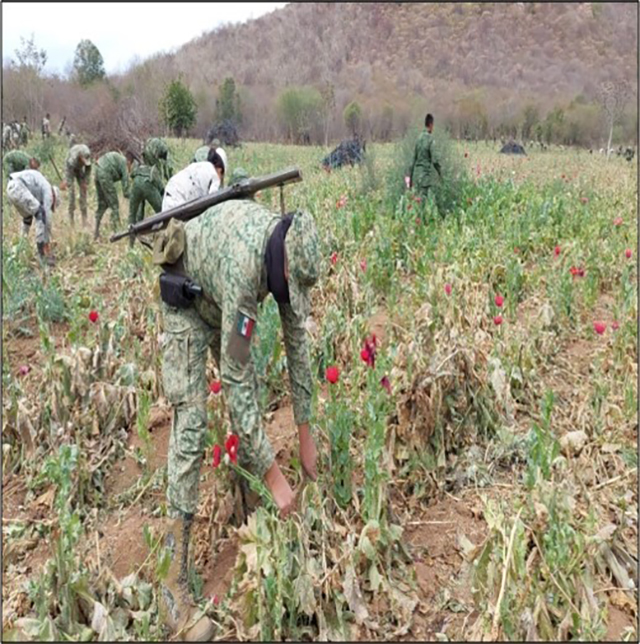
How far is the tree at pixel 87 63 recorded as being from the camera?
15.1m

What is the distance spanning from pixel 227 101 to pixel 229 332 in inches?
338

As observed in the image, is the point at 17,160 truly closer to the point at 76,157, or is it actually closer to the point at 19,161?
the point at 19,161

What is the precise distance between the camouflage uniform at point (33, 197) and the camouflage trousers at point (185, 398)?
15.2ft

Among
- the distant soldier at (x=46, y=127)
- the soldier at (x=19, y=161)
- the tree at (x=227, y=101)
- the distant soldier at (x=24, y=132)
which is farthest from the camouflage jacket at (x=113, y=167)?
the distant soldier at (x=24, y=132)

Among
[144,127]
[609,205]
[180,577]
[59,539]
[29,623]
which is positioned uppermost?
[144,127]

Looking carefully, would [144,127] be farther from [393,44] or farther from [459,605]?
[393,44]

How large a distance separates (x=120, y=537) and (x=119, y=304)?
280 cm

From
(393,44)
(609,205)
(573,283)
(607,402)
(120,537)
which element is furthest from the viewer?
(393,44)

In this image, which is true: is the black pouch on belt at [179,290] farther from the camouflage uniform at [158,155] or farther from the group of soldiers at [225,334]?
the camouflage uniform at [158,155]

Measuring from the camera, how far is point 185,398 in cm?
251

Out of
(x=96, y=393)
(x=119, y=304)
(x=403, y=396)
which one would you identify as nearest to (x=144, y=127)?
(x=119, y=304)

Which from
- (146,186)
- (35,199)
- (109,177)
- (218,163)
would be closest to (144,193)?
(146,186)

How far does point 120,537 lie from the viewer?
2945mm

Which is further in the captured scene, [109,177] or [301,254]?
[109,177]
